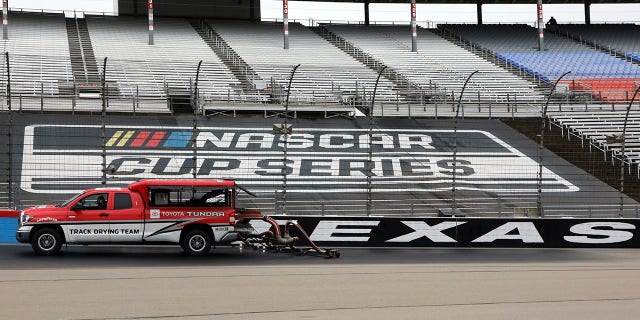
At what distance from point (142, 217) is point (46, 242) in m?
2.03

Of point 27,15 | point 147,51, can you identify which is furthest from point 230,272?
point 27,15

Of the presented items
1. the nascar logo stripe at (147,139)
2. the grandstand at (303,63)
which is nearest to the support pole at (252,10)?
the grandstand at (303,63)

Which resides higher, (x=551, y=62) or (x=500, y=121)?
(x=551, y=62)

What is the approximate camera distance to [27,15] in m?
51.0

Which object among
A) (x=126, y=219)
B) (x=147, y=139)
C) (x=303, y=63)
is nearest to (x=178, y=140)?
(x=147, y=139)

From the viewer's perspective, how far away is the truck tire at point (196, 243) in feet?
61.0

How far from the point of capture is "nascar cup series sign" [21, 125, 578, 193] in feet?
81.0

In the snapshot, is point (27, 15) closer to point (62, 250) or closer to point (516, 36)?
point (516, 36)

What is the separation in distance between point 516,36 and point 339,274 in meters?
42.6

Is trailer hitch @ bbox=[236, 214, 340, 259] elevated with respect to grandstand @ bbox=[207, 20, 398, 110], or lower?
lower

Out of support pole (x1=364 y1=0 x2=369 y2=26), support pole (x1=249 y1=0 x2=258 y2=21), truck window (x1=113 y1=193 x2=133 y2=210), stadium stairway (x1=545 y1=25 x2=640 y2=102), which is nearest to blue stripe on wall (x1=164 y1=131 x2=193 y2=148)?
truck window (x1=113 y1=193 x2=133 y2=210)

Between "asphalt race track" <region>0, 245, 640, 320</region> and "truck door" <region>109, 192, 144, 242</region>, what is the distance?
423mm

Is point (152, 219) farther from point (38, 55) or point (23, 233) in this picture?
point (38, 55)

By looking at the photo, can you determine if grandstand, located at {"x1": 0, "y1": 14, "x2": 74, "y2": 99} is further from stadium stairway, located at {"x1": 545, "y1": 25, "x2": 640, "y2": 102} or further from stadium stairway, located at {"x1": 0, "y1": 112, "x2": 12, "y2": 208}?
stadium stairway, located at {"x1": 545, "y1": 25, "x2": 640, "y2": 102}
